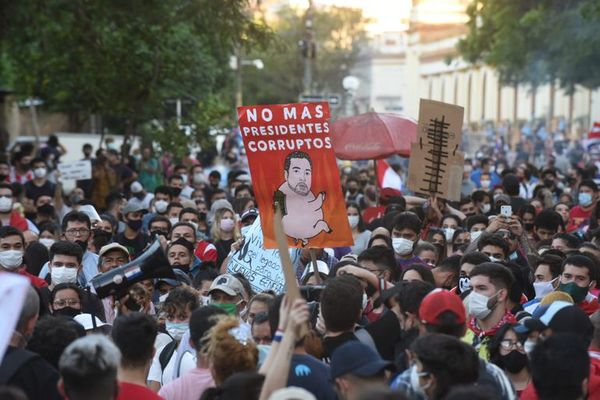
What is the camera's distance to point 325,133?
378 inches

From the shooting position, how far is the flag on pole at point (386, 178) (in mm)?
18625

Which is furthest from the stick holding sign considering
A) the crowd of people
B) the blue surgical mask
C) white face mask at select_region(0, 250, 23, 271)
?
the blue surgical mask

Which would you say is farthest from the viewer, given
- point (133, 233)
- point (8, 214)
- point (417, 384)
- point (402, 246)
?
point (8, 214)

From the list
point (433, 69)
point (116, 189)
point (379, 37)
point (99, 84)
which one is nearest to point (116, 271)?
point (116, 189)

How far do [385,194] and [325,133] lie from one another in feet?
26.5

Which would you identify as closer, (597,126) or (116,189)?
(116,189)

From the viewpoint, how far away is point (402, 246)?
11.7 metres

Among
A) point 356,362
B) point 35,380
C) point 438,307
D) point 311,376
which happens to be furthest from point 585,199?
point 35,380

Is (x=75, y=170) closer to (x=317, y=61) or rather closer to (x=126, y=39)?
(x=126, y=39)

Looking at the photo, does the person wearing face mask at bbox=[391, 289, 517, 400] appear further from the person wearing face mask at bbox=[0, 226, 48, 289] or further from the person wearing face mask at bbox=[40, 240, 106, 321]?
the person wearing face mask at bbox=[0, 226, 48, 289]

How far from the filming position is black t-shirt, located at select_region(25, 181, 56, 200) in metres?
18.7

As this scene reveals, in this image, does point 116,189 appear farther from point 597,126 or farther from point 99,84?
point 597,126

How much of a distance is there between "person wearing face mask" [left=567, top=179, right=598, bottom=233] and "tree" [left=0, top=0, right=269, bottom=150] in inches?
276

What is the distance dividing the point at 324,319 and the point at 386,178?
11.9m
